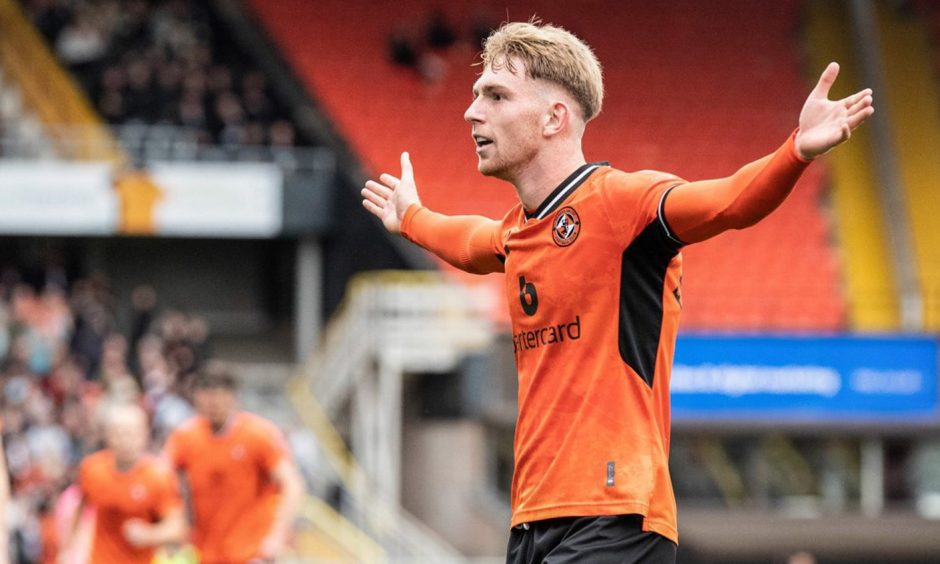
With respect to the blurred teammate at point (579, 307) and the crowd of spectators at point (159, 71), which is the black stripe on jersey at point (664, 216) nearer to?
the blurred teammate at point (579, 307)

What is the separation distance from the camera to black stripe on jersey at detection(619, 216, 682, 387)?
14.3 feet

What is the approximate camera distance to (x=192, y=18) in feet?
85.4

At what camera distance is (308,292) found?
25094mm

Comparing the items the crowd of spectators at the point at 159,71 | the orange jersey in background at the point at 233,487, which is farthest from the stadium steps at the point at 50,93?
the orange jersey in background at the point at 233,487

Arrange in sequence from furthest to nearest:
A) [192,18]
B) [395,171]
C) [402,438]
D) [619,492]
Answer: [192,18] < [395,171] < [402,438] < [619,492]

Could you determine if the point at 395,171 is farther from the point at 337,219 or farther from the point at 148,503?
the point at 148,503

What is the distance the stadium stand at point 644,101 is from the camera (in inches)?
899

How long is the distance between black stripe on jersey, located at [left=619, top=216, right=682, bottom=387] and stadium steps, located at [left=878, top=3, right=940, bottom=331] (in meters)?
18.9

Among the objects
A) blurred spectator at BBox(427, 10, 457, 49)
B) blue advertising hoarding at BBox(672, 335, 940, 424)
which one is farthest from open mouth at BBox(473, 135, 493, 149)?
blurred spectator at BBox(427, 10, 457, 49)

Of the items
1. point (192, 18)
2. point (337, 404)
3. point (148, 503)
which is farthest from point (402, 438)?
point (148, 503)

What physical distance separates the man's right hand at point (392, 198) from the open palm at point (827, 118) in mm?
1794

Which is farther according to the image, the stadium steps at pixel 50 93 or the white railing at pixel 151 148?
the stadium steps at pixel 50 93

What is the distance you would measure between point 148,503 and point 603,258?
5.67m

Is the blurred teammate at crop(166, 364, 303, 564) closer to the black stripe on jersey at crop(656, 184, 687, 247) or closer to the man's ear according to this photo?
the man's ear
